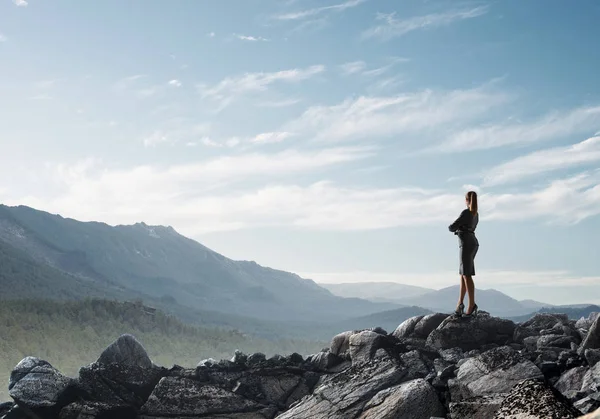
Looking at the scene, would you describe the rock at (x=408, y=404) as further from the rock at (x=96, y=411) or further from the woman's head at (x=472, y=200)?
the rock at (x=96, y=411)

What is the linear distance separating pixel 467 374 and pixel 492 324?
16.5 ft

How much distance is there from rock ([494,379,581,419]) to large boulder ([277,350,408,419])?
5.32 meters

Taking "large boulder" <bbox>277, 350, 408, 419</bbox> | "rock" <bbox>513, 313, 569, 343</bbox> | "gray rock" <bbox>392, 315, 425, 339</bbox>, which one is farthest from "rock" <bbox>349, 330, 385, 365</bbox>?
"rock" <bbox>513, 313, 569, 343</bbox>

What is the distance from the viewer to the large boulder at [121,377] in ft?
76.5

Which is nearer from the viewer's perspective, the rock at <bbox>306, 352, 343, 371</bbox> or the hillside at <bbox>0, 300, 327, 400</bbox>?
the rock at <bbox>306, 352, 343, 371</bbox>

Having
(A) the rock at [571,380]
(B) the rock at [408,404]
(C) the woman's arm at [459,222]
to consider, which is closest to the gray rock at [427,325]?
(C) the woman's arm at [459,222]

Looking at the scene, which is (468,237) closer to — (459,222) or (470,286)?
(459,222)

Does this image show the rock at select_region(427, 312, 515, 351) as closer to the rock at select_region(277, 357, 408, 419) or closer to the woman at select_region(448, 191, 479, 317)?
the woman at select_region(448, 191, 479, 317)

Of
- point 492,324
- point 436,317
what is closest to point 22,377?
point 436,317

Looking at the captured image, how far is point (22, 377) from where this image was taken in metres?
24.1

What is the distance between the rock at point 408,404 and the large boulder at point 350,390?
1.98 feet

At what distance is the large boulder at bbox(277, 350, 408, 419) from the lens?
18531 millimetres

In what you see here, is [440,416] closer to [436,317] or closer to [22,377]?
[436,317]

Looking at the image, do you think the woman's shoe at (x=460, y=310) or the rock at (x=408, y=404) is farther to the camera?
the woman's shoe at (x=460, y=310)
